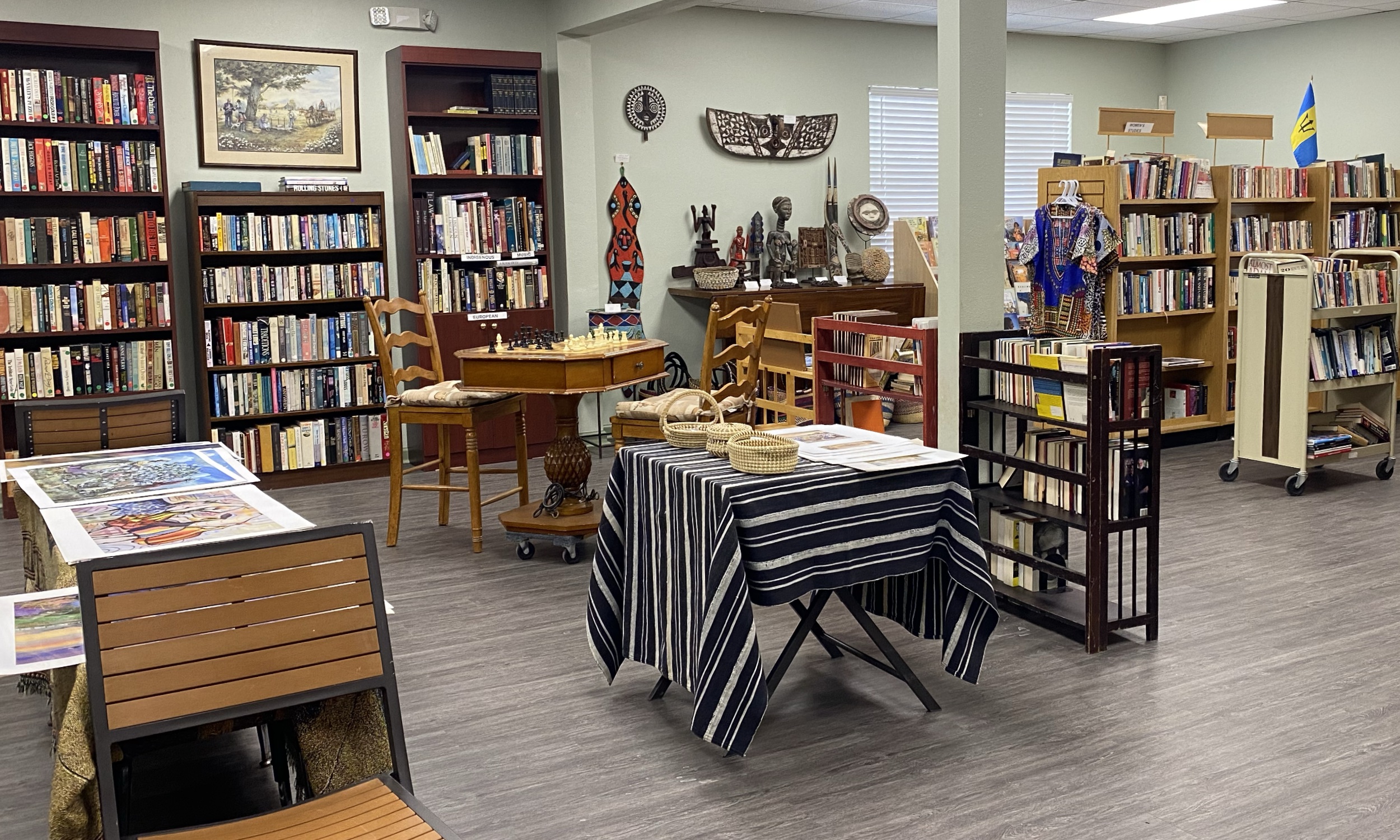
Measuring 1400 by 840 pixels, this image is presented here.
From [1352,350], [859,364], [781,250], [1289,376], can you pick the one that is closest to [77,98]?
[859,364]

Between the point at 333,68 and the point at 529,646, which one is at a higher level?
the point at 333,68

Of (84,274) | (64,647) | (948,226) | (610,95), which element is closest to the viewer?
(64,647)

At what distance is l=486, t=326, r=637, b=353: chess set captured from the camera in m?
5.03

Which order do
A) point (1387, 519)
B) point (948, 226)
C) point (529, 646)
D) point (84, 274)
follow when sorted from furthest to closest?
point (84, 274) < point (1387, 519) < point (948, 226) < point (529, 646)

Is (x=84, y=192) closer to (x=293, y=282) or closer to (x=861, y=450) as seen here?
(x=293, y=282)

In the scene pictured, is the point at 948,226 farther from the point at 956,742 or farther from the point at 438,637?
the point at 438,637

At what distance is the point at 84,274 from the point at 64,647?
17.2ft

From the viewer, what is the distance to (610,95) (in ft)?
26.7

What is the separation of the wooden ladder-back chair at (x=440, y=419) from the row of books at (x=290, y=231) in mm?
1323

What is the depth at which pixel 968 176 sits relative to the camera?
432cm

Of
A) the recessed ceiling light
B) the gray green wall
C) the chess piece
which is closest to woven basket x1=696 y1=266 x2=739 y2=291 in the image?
the gray green wall

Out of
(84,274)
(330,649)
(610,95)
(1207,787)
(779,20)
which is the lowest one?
(1207,787)

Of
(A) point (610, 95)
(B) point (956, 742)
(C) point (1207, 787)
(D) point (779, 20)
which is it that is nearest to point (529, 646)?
(B) point (956, 742)

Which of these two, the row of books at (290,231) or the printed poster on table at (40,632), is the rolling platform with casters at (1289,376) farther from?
the printed poster on table at (40,632)
